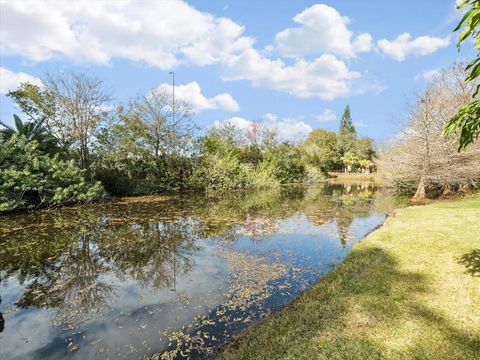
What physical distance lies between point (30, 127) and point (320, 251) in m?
14.7

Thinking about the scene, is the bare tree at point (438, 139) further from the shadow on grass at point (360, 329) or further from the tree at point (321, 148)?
the tree at point (321, 148)

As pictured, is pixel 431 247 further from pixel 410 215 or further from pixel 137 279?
pixel 137 279

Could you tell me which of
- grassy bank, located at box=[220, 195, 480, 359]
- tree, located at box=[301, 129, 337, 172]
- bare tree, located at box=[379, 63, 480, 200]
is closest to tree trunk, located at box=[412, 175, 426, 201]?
bare tree, located at box=[379, 63, 480, 200]

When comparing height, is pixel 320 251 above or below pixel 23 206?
below

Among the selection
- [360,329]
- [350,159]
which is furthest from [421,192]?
[350,159]

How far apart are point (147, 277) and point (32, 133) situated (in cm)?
1215

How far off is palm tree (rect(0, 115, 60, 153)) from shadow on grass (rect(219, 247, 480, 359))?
46.2 feet

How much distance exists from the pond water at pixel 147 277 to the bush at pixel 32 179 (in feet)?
3.26

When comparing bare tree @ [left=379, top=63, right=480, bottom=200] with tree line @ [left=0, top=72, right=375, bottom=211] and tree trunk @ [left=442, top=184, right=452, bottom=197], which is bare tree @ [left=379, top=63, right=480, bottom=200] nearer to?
tree trunk @ [left=442, top=184, right=452, bottom=197]

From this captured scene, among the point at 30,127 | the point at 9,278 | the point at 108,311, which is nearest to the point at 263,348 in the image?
the point at 108,311

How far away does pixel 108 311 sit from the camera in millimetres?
4938

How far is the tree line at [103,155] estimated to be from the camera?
12.9 metres

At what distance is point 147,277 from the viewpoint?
6.38 metres

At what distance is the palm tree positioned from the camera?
13742 mm
